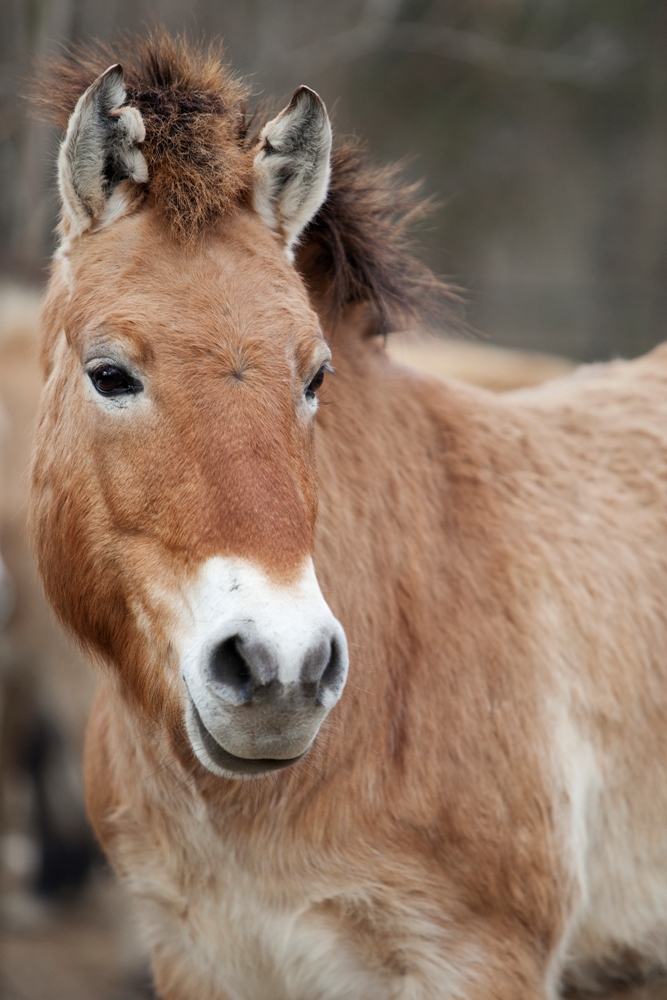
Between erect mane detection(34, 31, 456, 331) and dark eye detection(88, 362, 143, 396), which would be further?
erect mane detection(34, 31, 456, 331)

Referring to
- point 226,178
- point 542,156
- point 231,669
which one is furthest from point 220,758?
point 542,156

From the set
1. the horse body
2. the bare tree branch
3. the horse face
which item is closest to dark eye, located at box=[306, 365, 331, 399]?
the horse face

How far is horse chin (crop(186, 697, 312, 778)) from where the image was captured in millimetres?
1885

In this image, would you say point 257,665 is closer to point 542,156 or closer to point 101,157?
point 101,157

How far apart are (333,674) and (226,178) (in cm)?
117

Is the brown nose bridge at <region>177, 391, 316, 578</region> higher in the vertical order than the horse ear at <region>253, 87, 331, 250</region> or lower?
lower

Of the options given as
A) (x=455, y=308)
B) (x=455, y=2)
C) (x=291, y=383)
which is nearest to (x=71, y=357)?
(x=291, y=383)

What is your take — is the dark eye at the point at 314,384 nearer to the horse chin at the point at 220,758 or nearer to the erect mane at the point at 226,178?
the erect mane at the point at 226,178

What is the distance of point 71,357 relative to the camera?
7.37 feet

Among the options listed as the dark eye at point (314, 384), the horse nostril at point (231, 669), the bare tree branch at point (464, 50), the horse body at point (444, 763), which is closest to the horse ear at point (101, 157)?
the dark eye at point (314, 384)

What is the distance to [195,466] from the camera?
1.93 metres

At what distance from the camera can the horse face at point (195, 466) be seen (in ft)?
5.89

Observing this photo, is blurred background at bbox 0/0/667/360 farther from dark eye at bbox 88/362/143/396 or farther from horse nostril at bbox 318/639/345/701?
horse nostril at bbox 318/639/345/701

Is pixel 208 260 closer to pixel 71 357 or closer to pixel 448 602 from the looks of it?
pixel 71 357
